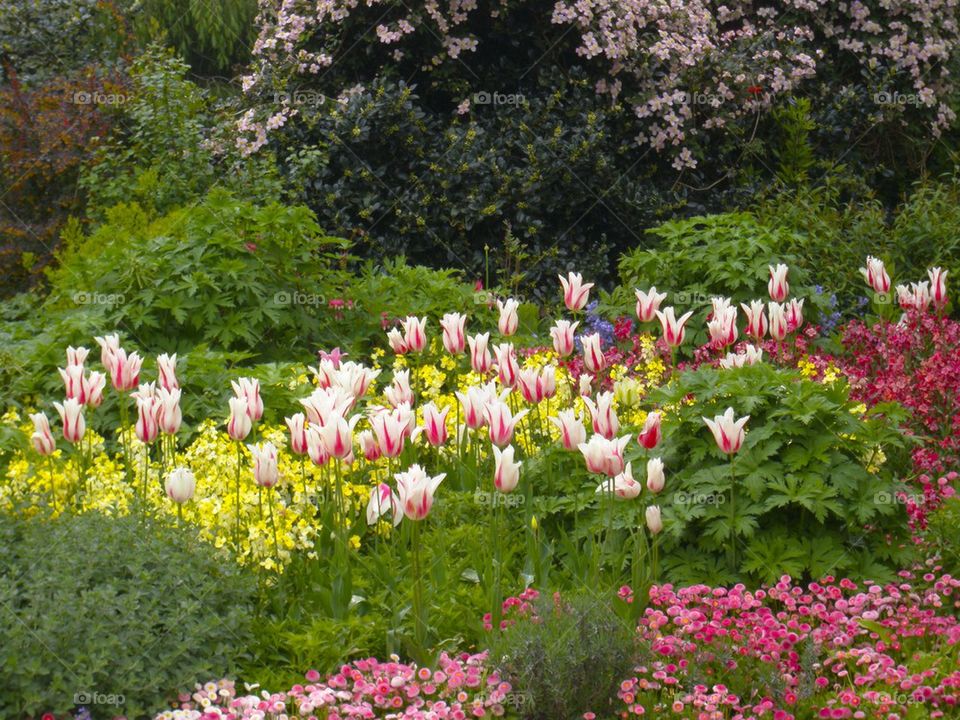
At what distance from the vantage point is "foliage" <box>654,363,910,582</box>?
4910 mm

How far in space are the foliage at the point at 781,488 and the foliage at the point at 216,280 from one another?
9.97 feet

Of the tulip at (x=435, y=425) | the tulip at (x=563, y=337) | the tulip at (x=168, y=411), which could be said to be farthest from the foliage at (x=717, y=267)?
the tulip at (x=168, y=411)

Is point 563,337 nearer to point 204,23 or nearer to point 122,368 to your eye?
point 122,368

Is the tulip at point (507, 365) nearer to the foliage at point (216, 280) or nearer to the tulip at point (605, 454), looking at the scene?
the tulip at point (605, 454)

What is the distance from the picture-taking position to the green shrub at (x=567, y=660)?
4.02 meters

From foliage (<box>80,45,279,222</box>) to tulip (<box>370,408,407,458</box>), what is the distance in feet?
17.2

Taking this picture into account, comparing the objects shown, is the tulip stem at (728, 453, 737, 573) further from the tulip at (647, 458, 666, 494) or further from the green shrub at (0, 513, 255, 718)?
the green shrub at (0, 513, 255, 718)

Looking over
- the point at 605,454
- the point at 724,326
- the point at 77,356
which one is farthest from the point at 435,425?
the point at 77,356

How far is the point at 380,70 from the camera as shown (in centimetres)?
1084

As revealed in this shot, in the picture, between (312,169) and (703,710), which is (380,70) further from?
(703,710)

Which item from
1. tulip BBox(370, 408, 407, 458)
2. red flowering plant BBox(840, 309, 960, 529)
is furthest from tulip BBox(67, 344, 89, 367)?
red flowering plant BBox(840, 309, 960, 529)

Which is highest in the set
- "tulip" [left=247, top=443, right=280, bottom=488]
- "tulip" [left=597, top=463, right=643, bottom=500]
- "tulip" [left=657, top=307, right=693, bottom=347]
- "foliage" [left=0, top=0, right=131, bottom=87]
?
"foliage" [left=0, top=0, right=131, bottom=87]

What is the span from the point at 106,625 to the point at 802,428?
109 inches

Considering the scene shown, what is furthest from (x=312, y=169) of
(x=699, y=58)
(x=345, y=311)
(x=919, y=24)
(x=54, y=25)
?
(x=919, y=24)
